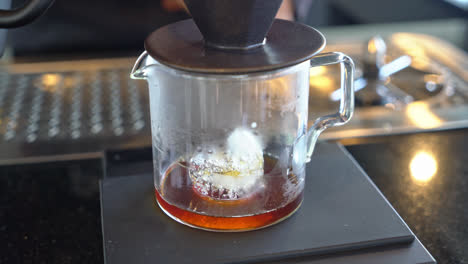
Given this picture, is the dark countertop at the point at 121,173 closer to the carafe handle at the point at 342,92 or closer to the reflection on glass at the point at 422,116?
the reflection on glass at the point at 422,116

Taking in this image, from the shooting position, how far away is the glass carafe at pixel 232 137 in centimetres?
55

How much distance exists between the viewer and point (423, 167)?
30.4 inches

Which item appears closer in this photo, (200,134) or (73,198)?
(200,134)

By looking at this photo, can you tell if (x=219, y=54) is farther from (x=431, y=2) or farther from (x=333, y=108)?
(x=431, y=2)

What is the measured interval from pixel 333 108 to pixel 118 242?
22.7 inches

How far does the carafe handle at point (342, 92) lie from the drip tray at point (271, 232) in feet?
0.23

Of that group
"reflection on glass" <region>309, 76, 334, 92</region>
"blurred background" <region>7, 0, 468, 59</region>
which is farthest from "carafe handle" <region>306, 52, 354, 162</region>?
"blurred background" <region>7, 0, 468, 59</region>

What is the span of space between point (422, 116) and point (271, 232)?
1.62 ft

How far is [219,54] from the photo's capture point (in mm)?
485

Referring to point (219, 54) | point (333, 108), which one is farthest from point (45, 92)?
point (219, 54)

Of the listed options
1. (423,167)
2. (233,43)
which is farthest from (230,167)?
(423,167)

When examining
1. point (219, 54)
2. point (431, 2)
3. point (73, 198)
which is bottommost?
point (73, 198)

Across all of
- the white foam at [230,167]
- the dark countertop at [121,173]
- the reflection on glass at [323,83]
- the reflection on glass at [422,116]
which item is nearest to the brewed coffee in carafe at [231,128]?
the white foam at [230,167]

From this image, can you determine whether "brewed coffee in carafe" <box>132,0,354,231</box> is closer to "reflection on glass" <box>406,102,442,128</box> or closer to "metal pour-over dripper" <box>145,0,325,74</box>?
"metal pour-over dripper" <box>145,0,325,74</box>
